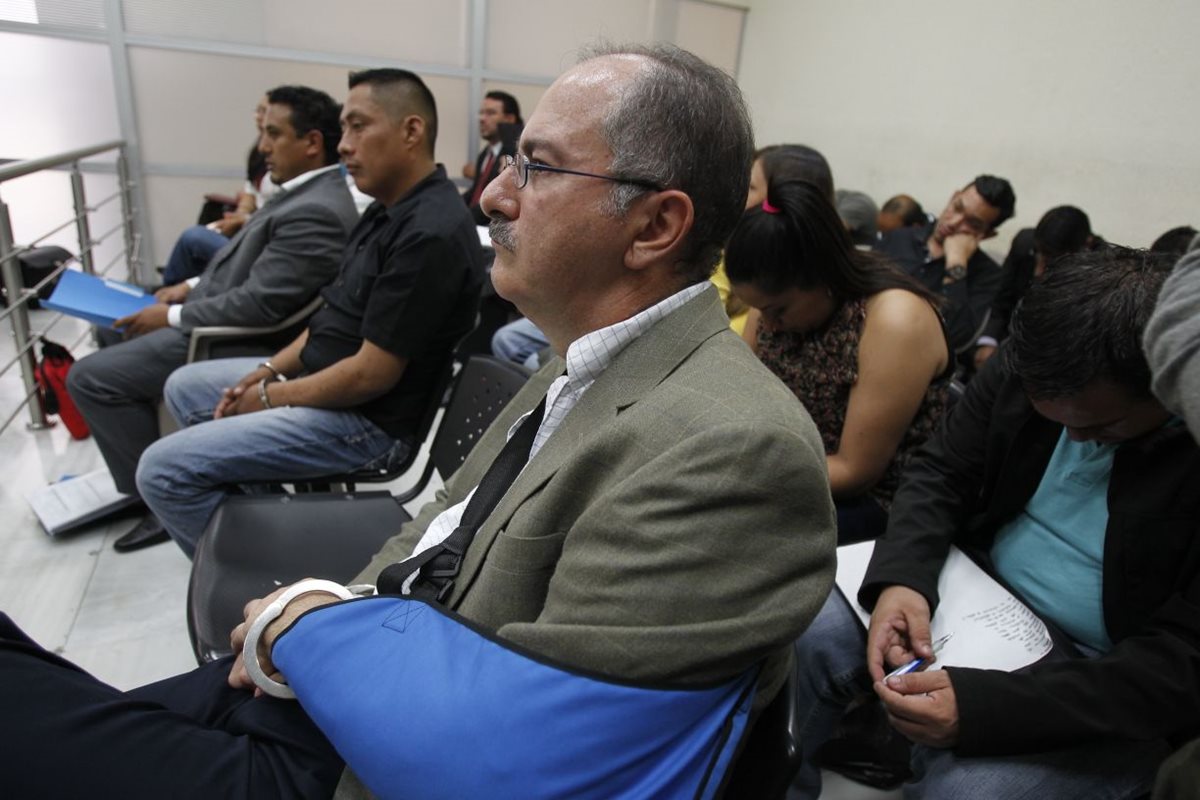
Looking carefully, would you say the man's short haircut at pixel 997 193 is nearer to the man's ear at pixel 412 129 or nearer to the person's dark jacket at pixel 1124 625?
the person's dark jacket at pixel 1124 625

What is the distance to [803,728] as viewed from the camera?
1.31m

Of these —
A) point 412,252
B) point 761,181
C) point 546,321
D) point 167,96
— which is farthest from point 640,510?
point 167,96

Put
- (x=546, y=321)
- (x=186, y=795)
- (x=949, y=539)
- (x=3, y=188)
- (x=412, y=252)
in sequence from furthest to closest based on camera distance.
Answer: (x=3, y=188) < (x=412, y=252) < (x=949, y=539) < (x=546, y=321) < (x=186, y=795)

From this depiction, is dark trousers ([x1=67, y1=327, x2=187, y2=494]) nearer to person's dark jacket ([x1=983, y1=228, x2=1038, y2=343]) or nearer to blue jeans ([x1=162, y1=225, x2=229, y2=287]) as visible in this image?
blue jeans ([x1=162, y1=225, x2=229, y2=287])

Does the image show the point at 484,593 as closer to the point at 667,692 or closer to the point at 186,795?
the point at 667,692

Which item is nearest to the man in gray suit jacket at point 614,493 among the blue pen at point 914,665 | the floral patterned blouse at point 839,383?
the blue pen at point 914,665

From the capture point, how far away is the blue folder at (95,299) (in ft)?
7.29

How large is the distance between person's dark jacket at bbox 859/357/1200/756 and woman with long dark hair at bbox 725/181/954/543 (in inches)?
10.6

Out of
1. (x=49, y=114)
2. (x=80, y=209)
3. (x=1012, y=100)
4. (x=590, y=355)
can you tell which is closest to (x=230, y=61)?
(x=49, y=114)

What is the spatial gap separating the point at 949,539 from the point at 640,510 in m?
0.85

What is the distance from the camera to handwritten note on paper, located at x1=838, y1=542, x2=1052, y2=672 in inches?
41.2

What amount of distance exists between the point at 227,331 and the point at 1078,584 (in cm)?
228

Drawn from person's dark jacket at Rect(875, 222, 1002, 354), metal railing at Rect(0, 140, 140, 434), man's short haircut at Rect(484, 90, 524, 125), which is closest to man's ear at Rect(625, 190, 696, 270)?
metal railing at Rect(0, 140, 140, 434)

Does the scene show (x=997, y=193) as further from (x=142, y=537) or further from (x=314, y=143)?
(x=142, y=537)
